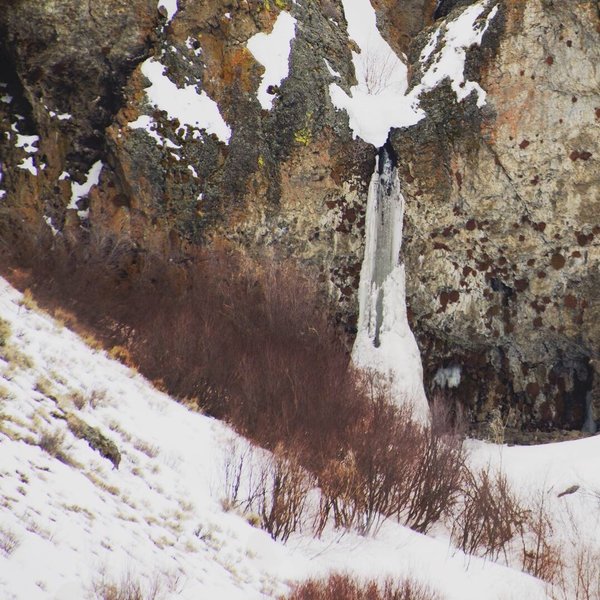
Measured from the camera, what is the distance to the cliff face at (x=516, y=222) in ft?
62.7

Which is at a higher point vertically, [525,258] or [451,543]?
[525,258]

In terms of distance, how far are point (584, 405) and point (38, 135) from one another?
14.9 metres

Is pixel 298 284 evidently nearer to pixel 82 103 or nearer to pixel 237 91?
pixel 237 91

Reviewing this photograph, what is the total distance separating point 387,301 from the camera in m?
19.2

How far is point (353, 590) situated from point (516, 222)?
47.3 feet

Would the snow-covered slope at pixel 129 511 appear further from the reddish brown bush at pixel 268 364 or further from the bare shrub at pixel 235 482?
the reddish brown bush at pixel 268 364

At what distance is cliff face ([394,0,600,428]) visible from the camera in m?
19.1

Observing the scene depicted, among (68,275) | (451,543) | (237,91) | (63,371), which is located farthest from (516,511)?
(237,91)

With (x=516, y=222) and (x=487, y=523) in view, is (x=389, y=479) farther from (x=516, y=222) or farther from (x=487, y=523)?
(x=516, y=222)

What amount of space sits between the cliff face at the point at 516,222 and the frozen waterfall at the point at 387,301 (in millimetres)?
373

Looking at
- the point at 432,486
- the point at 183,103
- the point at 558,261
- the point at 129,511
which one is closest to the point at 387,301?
the point at 558,261

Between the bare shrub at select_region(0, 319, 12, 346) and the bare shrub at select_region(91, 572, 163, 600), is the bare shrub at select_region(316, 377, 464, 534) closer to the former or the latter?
the bare shrub at select_region(0, 319, 12, 346)

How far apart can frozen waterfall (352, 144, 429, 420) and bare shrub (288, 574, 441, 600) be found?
10642 mm

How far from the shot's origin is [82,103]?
18.4 meters
